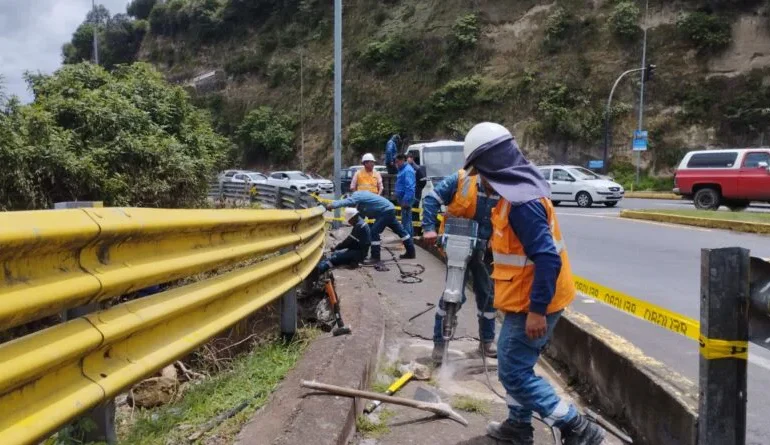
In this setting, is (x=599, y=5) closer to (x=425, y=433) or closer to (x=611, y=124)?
(x=611, y=124)

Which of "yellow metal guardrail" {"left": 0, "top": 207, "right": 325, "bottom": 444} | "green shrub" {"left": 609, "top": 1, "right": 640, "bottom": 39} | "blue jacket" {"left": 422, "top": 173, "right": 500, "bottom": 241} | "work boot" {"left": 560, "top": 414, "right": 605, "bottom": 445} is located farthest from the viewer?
"green shrub" {"left": 609, "top": 1, "right": 640, "bottom": 39}

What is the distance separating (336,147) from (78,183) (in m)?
5.44

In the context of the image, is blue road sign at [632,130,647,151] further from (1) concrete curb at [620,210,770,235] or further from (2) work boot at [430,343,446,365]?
(2) work boot at [430,343,446,365]

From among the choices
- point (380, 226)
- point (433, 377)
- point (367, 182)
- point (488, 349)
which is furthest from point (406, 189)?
point (433, 377)

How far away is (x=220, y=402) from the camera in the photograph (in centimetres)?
312

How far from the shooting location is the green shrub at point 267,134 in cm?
4856

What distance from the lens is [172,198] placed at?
484 inches

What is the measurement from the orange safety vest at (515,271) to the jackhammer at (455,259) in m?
1.42

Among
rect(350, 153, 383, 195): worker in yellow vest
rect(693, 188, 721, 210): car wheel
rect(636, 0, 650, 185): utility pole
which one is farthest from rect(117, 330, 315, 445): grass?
rect(636, 0, 650, 185): utility pole

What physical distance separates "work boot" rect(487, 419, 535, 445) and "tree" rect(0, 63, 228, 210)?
8907 millimetres

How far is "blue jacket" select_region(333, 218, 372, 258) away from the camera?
8336 mm

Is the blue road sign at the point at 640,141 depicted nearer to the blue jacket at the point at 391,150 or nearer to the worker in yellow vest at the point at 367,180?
the blue jacket at the point at 391,150

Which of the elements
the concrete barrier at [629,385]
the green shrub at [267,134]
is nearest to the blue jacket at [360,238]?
the concrete barrier at [629,385]

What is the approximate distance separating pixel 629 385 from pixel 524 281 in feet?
3.20
